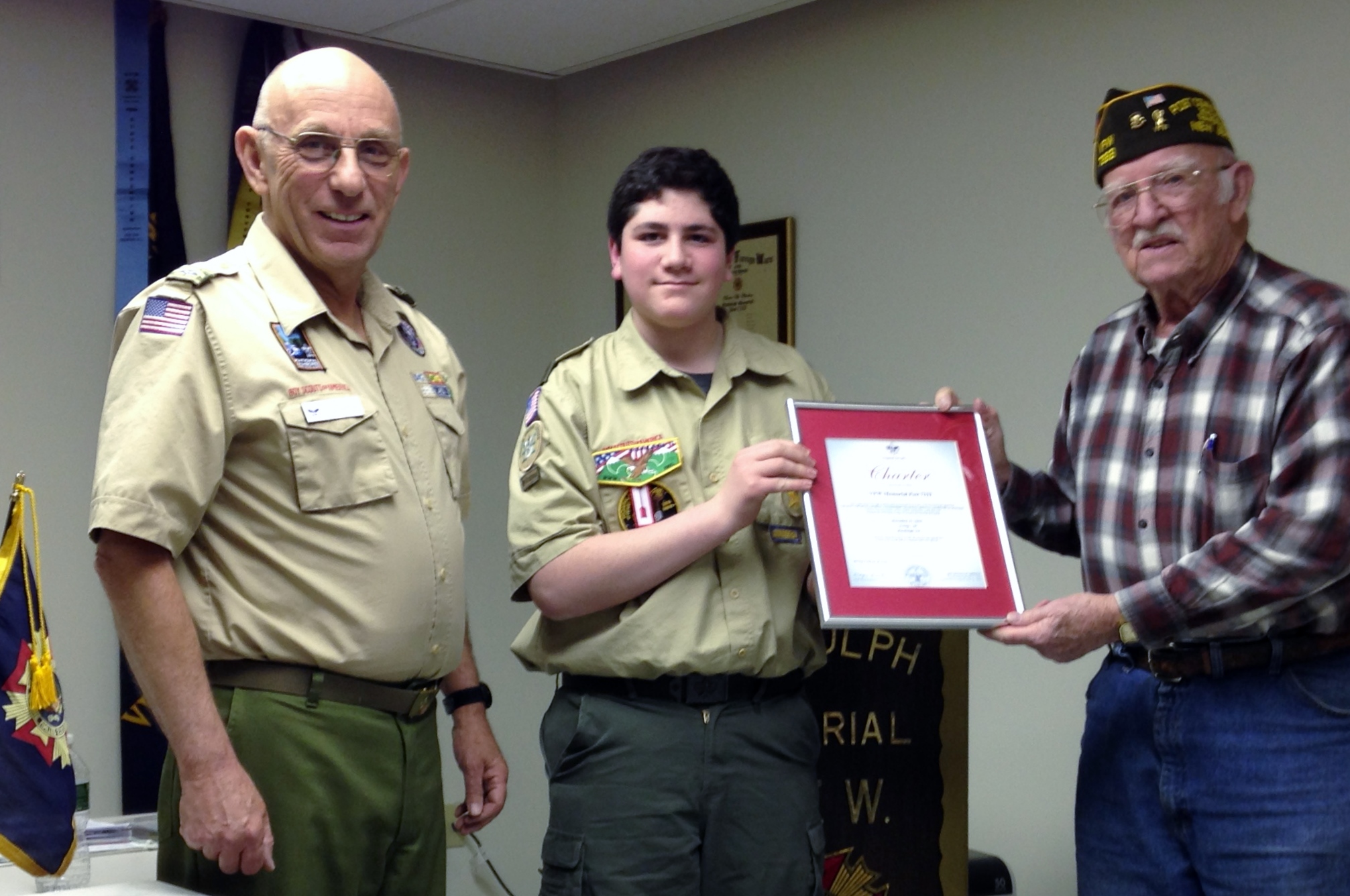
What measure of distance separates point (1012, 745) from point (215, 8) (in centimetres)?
279

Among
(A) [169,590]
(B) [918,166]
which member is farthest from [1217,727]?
(B) [918,166]

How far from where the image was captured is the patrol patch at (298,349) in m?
1.84

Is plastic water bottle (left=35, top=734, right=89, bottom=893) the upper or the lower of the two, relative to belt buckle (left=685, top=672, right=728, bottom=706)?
lower

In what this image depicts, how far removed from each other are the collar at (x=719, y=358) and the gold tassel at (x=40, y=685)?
0.91m

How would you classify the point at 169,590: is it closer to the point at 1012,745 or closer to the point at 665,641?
the point at 665,641

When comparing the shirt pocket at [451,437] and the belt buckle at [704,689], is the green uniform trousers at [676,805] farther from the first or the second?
the shirt pocket at [451,437]

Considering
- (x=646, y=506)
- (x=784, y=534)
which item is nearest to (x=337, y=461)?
(x=646, y=506)

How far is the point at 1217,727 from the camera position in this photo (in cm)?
189

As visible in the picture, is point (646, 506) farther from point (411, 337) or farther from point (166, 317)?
point (166, 317)

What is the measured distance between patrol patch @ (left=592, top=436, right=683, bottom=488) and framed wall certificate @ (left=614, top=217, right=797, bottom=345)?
1.72 metres

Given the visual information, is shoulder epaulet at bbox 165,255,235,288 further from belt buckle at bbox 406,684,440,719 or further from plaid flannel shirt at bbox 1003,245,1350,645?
plaid flannel shirt at bbox 1003,245,1350,645

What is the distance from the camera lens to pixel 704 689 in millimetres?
2037

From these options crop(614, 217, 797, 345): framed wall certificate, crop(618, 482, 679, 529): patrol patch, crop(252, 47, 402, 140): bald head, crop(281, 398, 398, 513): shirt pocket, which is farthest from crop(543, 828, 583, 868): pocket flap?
crop(614, 217, 797, 345): framed wall certificate

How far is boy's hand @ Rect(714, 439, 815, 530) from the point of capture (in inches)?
76.8
